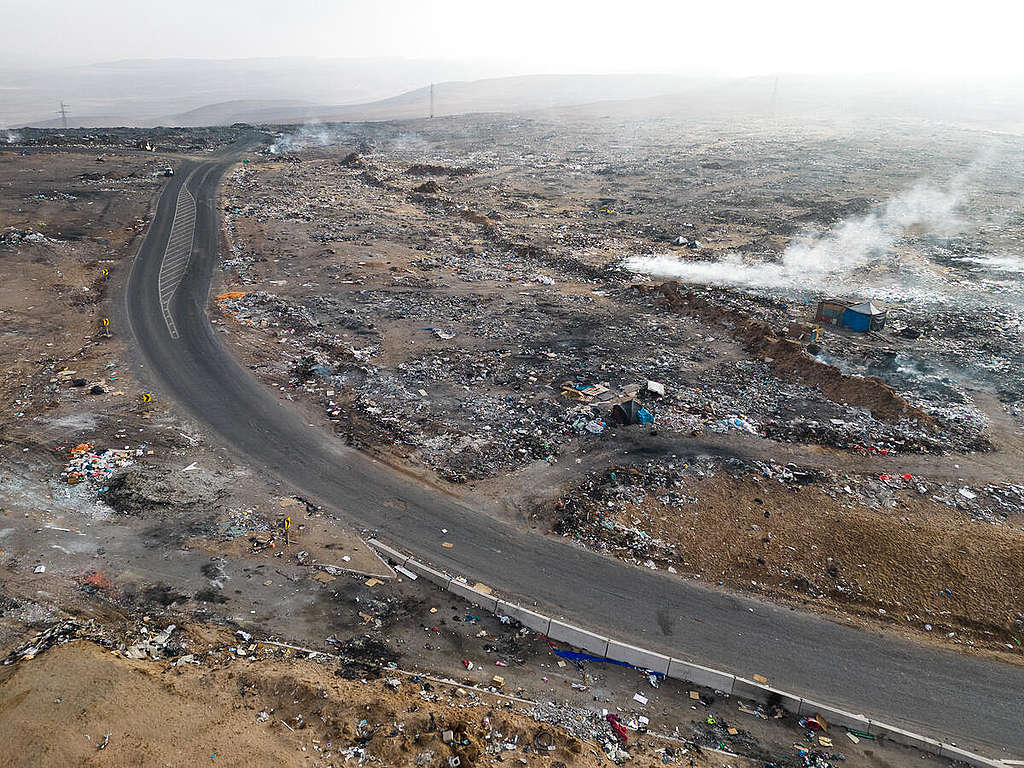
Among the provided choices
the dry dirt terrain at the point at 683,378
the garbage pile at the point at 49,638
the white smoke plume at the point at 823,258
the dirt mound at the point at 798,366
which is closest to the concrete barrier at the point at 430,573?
the dry dirt terrain at the point at 683,378

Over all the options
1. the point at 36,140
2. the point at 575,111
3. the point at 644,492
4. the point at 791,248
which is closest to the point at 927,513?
the point at 644,492

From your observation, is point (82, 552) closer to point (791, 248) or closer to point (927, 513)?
point (927, 513)

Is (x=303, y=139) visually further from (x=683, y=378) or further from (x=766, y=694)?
(x=766, y=694)

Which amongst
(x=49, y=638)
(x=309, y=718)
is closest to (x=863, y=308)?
(x=309, y=718)

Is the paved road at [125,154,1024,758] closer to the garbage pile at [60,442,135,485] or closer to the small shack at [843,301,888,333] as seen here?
the garbage pile at [60,442,135,485]

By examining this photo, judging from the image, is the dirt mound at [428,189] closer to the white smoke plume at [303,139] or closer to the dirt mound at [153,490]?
the white smoke plume at [303,139]

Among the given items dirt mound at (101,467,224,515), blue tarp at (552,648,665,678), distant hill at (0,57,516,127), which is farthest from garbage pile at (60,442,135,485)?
distant hill at (0,57,516,127)

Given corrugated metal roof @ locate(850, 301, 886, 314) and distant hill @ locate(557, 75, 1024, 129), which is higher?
distant hill @ locate(557, 75, 1024, 129)
